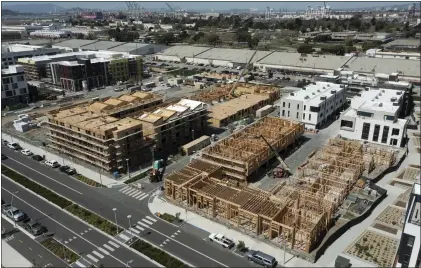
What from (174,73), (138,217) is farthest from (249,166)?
(174,73)

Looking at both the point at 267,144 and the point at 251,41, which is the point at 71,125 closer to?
the point at 267,144

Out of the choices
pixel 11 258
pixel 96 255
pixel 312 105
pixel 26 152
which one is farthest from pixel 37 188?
pixel 312 105

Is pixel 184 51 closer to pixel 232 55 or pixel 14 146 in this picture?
pixel 232 55

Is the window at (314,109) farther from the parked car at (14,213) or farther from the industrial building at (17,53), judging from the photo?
the industrial building at (17,53)

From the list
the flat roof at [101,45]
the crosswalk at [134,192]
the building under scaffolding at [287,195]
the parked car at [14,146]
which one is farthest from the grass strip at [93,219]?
the flat roof at [101,45]

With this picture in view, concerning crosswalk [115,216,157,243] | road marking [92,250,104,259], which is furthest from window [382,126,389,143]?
road marking [92,250,104,259]
